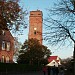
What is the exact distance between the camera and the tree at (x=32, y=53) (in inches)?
3834

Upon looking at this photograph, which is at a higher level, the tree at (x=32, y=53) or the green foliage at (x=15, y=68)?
the tree at (x=32, y=53)

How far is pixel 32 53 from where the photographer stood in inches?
3826

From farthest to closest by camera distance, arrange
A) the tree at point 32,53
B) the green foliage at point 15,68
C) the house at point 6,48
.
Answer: the tree at point 32,53 → the house at point 6,48 → the green foliage at point 15,68

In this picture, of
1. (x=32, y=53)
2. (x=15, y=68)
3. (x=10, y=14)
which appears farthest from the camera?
(x=32, y=53)

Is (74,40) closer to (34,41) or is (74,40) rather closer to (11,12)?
(11,12)

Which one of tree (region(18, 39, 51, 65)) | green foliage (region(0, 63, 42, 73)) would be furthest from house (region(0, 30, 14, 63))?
green foliage (region(0, 63, 42, 73))

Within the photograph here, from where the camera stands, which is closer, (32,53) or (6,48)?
(6,48)

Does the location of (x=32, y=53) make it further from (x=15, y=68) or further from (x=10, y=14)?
(x=10, y=14)

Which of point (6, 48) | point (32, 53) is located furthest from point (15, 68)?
point (32, 53)

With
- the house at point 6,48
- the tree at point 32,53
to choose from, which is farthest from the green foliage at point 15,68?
the house at point 6,48

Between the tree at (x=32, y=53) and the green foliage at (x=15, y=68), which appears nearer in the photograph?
the green foliage at (x=15, y=68)

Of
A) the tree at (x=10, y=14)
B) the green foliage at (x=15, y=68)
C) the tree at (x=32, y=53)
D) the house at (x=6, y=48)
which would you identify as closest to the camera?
the tree at (x=10, y=14)

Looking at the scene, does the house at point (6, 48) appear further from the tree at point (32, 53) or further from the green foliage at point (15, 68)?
the green foliage at point (15, 68)

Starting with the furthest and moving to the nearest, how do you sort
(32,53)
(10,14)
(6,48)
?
(32,53), (6,48), (10,14)
